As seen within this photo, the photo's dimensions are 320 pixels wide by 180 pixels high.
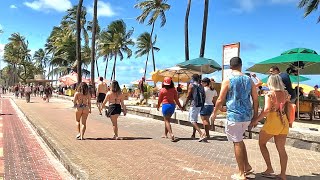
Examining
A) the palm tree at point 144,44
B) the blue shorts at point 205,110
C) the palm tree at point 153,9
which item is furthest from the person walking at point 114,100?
the palm tree at point 144,44

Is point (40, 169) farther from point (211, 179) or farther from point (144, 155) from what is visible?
point (211, 179)

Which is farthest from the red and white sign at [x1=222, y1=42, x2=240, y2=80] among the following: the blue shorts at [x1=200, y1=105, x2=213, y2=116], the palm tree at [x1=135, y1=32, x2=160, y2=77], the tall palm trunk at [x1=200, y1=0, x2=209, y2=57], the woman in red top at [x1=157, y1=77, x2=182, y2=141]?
the palm tree at [x1=135, y1=32, x2=160, y2=77]

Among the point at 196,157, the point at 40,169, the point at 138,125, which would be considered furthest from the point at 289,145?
the point at 138,125

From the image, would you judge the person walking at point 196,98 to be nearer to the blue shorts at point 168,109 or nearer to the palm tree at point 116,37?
the blue shorts at point 168,109

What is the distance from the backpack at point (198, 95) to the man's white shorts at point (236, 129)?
14.4 feet

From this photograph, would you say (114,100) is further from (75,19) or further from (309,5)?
(75,19)

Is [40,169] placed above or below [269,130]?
below

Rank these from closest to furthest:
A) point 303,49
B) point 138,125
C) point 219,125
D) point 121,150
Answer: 1. point 121,150
2. point 219,125
3. point 303,49
4. point 138,125

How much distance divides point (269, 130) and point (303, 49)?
8133 mm

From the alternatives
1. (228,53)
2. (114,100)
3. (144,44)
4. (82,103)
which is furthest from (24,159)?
(144,44)

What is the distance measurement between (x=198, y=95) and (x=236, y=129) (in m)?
4.48

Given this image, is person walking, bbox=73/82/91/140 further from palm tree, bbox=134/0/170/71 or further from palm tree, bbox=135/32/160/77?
palm tree, bbox=135/32/160/77

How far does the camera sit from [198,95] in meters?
10.2

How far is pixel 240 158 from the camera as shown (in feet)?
19.1
